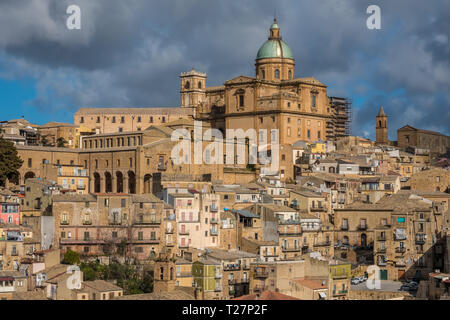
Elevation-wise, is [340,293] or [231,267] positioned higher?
[231,267]


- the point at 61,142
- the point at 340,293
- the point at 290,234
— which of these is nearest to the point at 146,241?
the point at 290,234

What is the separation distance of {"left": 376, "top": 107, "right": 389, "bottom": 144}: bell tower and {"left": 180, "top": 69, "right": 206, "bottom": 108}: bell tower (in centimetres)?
1987

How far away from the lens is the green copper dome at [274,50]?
100m

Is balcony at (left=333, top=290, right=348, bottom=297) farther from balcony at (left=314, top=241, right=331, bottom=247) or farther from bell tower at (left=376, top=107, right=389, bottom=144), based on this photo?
bell tower at (left=376, top=107, right=389, bottom=144)

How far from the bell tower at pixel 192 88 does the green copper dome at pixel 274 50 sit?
11576 mm

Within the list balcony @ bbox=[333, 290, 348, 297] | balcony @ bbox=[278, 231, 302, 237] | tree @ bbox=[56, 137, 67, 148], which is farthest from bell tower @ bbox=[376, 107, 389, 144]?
balcony @ bbox=[333, 290, 348, 297]

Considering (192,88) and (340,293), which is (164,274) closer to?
(340,293)

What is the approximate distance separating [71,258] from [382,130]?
2304 inches

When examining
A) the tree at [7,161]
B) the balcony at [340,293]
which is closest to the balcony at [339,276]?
the balcony at [340,293]

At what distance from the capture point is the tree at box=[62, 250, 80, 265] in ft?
191

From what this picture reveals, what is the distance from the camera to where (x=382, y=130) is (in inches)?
4318

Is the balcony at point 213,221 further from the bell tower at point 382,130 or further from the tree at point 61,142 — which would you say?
the bell tower at point 382,130
